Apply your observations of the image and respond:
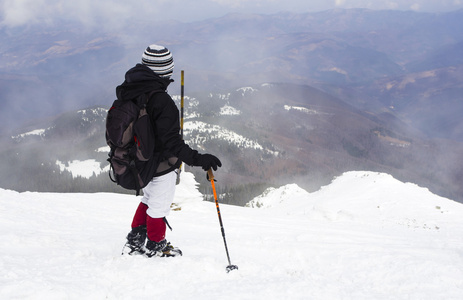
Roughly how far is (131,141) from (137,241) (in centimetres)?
195

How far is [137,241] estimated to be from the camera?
500 cm

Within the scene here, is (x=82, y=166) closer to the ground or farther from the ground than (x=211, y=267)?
farther from the ground

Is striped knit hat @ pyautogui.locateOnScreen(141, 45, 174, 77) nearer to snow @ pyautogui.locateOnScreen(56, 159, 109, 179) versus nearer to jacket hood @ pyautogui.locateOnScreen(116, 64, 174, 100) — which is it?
jacket hood @ pyautogui.locateOnScreen(116, 64, 174, 100)

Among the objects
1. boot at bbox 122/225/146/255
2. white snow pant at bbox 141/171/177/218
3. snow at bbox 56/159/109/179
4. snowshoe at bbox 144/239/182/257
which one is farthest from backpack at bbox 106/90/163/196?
snow at bbox 56/159/109/179

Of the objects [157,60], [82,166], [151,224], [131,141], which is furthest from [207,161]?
[82,166]

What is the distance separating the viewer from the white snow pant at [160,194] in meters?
4.57

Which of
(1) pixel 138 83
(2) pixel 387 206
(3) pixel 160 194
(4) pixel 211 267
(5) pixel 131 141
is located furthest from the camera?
(2) pixel 387 206

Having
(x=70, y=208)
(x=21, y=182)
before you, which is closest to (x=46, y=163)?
(x=21, y=182)

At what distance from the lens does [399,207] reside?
20516 mm

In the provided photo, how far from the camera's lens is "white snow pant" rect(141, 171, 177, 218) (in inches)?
180

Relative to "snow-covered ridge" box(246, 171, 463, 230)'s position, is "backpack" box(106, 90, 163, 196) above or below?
below

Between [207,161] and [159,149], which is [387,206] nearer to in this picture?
[207,161]

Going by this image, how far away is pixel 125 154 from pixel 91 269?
1906 millimetres

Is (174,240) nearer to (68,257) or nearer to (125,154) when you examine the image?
(68,257)
